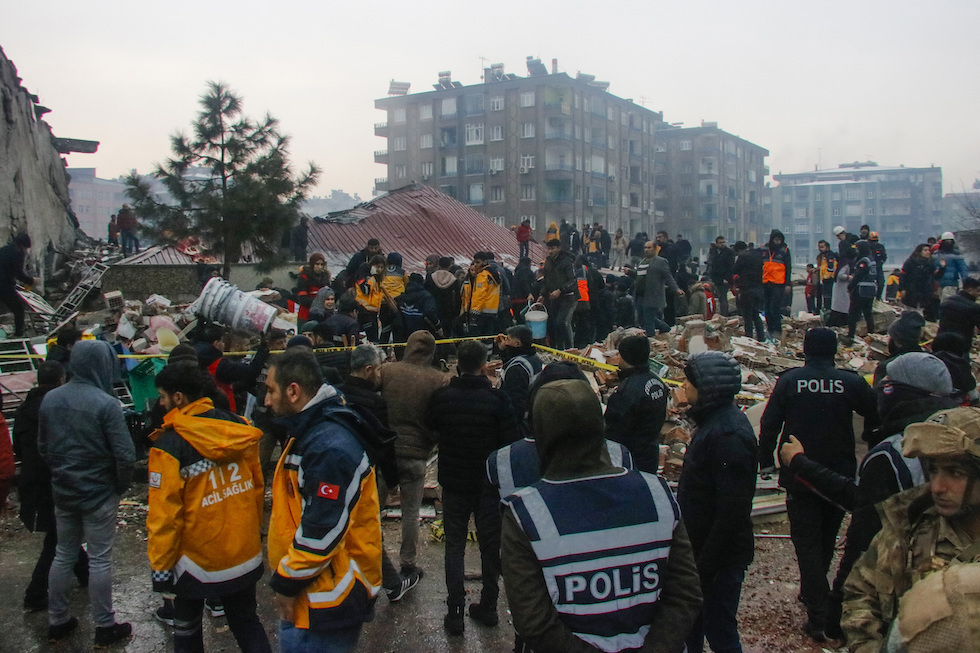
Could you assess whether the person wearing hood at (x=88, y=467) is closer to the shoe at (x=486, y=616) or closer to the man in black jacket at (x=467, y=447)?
the man in black jacket at (x=467, y=447)

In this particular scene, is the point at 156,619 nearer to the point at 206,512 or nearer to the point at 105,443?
the point at 105,443

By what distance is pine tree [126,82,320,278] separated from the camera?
14.0 m

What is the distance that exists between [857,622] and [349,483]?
1782mm

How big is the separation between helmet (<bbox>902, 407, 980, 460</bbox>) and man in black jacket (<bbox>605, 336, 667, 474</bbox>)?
2501mm

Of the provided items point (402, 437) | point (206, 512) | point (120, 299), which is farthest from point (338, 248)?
point (206, 512)

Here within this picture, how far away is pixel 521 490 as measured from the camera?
82.4 inches

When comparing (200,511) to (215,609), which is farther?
(215,609)

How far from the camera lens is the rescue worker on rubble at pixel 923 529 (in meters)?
1.86

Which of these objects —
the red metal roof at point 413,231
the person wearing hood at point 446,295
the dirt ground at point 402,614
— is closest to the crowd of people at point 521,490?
the dirt ground at point 402,614

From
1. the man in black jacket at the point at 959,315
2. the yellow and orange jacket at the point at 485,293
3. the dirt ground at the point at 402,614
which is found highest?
the yellow and orange jacket at the point at 485,293

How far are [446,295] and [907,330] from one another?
6.60 meters

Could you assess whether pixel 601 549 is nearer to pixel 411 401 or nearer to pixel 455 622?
pixel 455 622

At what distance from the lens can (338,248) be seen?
2127 cm

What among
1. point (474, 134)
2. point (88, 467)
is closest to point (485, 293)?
point (88, 467)
